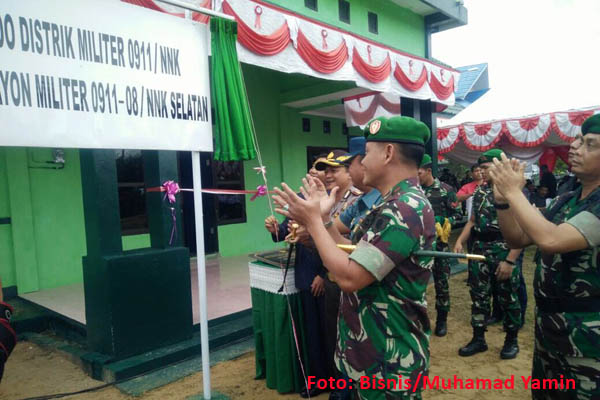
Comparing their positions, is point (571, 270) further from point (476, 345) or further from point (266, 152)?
point (266, 152)

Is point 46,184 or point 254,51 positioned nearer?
point 254,51

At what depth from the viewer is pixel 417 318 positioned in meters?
1.62

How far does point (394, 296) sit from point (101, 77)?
1.97 metres

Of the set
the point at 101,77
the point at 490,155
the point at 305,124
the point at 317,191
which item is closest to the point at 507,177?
the point at 317,191

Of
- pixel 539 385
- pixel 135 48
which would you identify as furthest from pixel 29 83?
pixel 539 385

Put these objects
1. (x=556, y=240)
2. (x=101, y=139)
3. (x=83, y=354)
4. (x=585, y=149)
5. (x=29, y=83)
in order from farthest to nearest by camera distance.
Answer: (x=83, y=354) → (x=101, y=139) → (x=29, y=83) → (x=585, y=149) → (x=556, y=240)

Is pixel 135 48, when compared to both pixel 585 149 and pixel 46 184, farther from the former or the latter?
pixel 46 184

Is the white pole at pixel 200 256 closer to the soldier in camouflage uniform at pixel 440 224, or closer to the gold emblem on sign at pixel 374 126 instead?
the gold emblem on sign at pixel 374 126

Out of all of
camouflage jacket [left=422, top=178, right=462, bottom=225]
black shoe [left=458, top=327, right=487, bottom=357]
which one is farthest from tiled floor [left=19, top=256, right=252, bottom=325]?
camouflage jacket [left=422, top=178, right=462, bottom=225]

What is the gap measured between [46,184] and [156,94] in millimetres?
3769

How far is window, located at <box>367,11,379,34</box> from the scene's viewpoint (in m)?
7.62

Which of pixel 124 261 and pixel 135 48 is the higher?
pixel 135 48

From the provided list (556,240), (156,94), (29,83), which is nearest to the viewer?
(556,240)

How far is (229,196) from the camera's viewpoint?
7.68 meters
